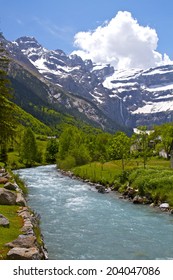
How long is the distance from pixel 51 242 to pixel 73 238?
81.4 inches

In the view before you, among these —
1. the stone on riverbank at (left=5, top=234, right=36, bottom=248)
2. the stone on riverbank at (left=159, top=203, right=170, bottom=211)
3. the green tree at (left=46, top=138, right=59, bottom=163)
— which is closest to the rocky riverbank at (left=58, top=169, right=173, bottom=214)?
the stone on riverbank at (left=159, top=203, right=170, bottom=211)

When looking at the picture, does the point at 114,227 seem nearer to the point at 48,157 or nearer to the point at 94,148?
the point at 94,148

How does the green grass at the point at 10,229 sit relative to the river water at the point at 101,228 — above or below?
above

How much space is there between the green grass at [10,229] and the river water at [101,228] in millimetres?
2951

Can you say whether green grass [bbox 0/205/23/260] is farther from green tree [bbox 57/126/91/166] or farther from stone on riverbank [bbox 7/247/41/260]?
green tree [bbox 57/126/91/166]

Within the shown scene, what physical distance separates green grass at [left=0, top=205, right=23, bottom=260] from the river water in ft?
9.68

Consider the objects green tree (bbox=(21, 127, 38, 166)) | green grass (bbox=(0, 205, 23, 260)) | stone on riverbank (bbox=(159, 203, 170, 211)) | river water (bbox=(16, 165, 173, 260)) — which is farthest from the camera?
green tree (bbox=(21, 127, 38, 166))

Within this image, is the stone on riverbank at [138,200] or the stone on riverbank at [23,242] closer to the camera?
the stone on riverbank at [23,242]

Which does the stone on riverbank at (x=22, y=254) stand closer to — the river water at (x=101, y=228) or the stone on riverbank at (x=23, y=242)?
the stone on riverbank at (x=23, y=242)

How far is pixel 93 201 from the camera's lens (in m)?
46.1

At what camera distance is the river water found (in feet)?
76.7

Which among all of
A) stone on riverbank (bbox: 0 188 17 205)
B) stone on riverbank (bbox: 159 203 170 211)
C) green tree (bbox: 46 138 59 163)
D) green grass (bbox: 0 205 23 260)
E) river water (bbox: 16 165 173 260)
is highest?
green tree (bbox: 46 138 59 163)

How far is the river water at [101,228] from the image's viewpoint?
2338 cm

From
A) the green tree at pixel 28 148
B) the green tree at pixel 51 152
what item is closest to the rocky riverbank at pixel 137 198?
the green tree at pixel 28 148
